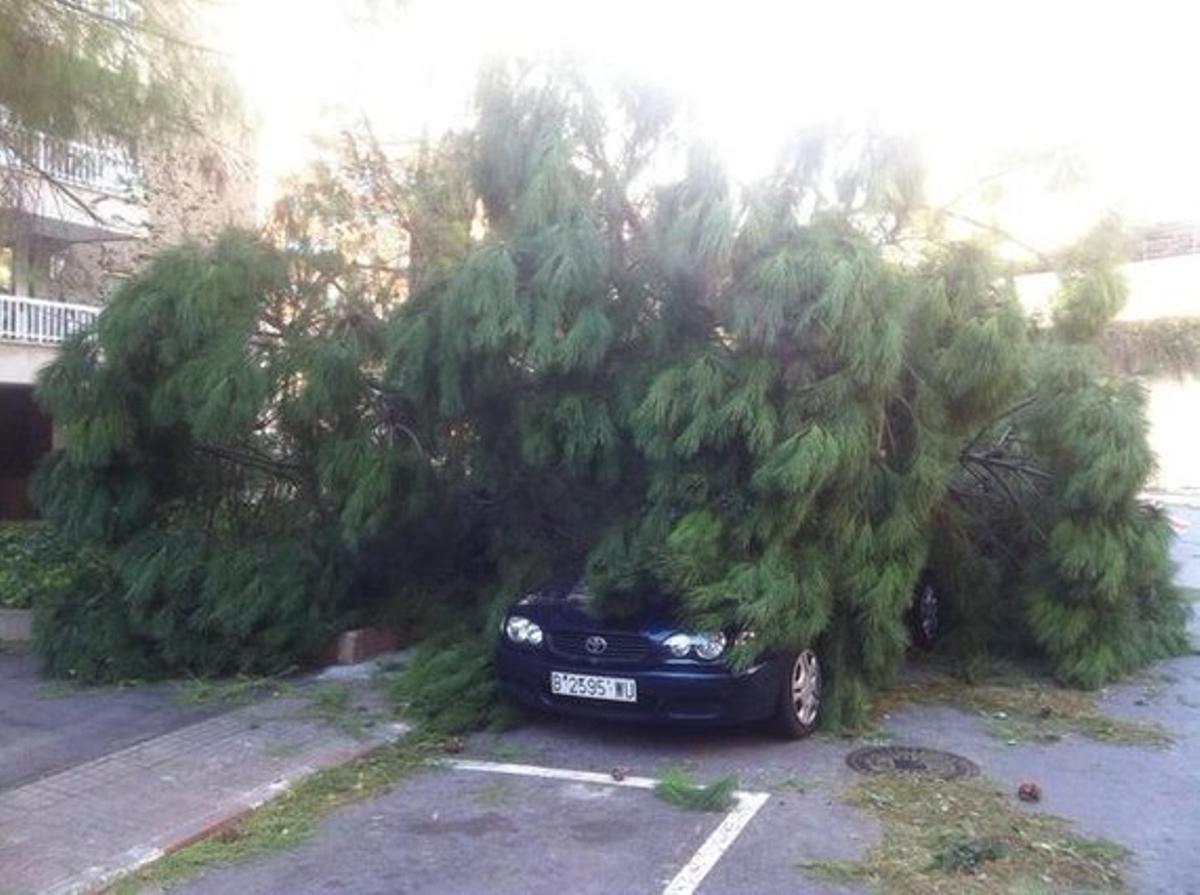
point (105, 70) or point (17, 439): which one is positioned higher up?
point (105, 70)

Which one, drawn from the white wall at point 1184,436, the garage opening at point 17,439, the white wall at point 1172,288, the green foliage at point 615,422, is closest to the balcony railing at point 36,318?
the garage opening at point 17,439

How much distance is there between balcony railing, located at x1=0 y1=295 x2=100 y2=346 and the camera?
16.5 metres

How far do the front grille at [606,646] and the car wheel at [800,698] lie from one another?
0.86m

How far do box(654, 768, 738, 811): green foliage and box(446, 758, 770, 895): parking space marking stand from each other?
0.06 meters

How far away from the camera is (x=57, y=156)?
220 inches

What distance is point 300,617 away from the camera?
28.7ft

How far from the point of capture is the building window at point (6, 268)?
7.75m

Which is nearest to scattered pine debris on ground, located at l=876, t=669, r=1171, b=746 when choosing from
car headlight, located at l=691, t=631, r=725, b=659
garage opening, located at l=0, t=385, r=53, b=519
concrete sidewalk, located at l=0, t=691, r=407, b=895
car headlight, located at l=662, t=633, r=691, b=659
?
car headlight, located at l=691, t=631, r=725, b=659

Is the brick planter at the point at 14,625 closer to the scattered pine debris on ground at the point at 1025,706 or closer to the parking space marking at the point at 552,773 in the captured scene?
the parking space marking at the point at 552,773

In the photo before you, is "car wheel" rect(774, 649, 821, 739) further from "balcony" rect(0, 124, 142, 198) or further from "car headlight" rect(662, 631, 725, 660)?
"balcony" rect(0, 124, 142, 198)

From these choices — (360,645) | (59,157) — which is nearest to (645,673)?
(360,645)

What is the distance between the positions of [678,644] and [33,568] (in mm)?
6938

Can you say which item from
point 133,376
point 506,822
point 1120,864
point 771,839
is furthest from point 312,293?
point 1120,864

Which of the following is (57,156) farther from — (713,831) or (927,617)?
(927,617)
